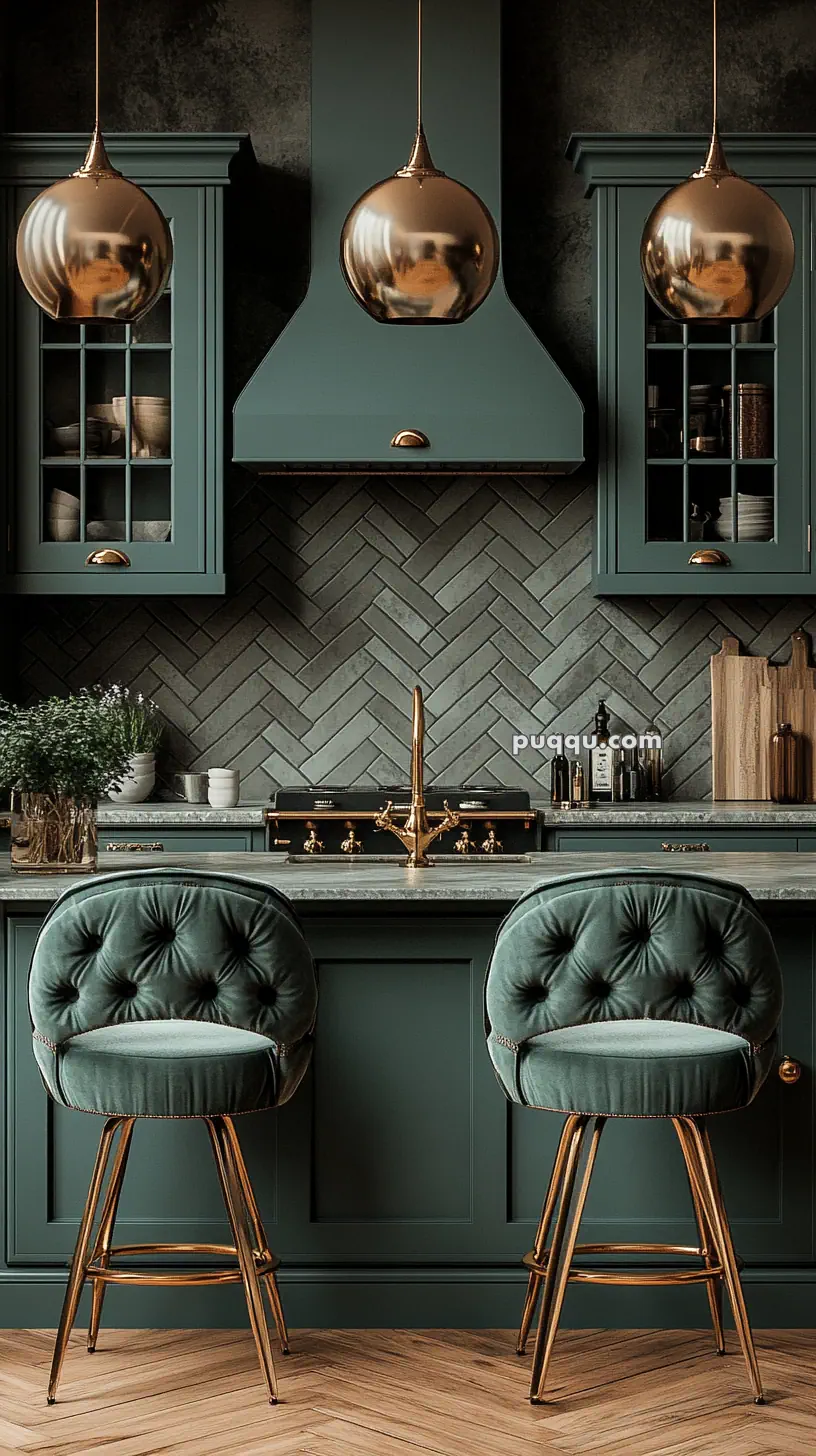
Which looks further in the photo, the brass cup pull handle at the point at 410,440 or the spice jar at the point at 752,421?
the spice jar at the point at 752,421

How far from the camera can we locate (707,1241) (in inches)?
103

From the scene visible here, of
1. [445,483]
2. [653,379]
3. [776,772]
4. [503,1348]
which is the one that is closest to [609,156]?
[653,379]

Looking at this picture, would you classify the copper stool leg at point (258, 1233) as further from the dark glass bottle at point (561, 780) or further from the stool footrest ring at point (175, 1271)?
the dark glass bottle at point (561, 780)

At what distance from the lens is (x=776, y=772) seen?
4.82m

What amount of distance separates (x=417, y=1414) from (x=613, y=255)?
3.41m

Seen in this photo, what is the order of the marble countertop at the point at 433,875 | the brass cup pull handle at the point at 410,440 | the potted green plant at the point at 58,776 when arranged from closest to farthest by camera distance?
the marble countertop at the point at 433,875
the potted green plant at the point at 58,776
the brass cup pull handle at the point at 410,440

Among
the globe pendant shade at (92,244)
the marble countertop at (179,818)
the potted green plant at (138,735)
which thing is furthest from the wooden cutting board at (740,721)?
the globe pendant shade at (92,244)

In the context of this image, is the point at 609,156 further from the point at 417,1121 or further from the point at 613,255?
the point at 417,1121

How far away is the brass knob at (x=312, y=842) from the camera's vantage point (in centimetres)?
433

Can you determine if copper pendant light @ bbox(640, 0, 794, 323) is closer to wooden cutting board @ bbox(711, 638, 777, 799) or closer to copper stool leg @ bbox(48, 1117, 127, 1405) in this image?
copper stool leg @ bbox(48, 1117, 127, 1405)

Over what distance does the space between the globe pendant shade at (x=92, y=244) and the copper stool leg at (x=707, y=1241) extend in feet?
5.34

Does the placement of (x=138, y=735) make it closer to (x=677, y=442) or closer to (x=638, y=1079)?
(x=677, y=442)

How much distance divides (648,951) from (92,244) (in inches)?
54.4

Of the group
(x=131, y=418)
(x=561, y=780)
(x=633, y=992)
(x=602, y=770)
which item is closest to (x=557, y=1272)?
(x=633, y=992)
